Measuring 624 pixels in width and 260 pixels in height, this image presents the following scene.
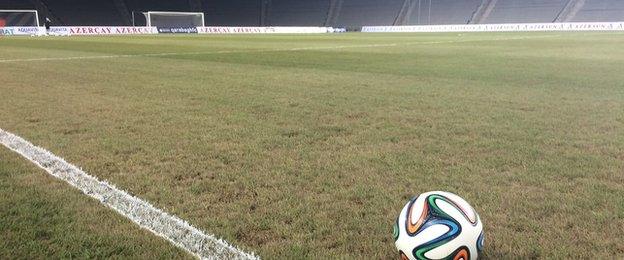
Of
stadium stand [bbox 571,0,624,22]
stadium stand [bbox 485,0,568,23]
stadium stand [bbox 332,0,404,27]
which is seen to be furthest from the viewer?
stadium stand [bbox 332,0,404,27]

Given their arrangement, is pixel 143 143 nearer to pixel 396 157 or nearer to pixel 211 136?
pixel 211 136

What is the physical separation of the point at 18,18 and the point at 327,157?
4083 cm

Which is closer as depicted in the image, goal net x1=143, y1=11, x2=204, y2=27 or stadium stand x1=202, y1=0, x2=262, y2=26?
goal net x1=143, y1=11, x2=204, y2=27

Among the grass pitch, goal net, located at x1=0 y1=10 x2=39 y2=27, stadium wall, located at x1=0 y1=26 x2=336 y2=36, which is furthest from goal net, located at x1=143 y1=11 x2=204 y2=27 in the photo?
the grass pitch

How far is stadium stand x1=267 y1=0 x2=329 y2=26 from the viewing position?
64.4 m

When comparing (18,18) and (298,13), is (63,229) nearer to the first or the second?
(18,18)

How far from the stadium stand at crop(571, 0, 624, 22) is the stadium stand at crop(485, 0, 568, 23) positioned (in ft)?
6.71

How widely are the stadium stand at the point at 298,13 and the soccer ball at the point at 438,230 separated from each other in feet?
205

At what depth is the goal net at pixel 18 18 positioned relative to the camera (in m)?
37.9

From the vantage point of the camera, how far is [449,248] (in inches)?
94.7

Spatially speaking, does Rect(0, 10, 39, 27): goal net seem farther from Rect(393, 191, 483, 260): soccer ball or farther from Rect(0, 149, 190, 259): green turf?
Rect(393, 191, 483, 260): soccer ball

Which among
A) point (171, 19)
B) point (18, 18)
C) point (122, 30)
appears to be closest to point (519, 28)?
point (171, 19)

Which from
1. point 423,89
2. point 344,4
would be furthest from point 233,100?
point 344,4

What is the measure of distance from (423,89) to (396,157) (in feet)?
15.5
